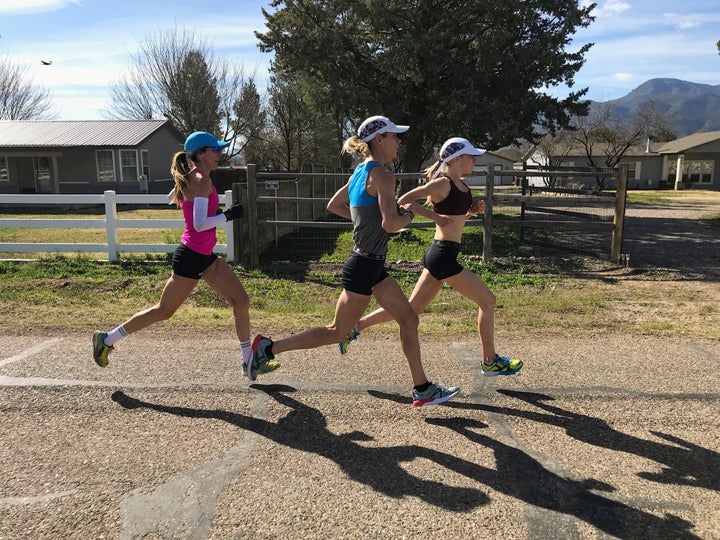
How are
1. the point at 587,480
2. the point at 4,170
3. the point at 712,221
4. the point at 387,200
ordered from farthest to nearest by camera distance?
the point at 4,170 < the point at 712,221 < the point at 387,200 < the point at 587,480

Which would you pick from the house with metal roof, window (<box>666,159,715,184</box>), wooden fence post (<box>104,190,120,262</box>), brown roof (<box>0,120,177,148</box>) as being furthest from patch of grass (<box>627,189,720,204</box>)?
wooden fence post (<box>104,190,120,262</box>)

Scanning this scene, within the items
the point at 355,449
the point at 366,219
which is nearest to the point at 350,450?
the point at 355,449

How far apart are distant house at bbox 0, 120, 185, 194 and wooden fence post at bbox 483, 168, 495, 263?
23.6 metres

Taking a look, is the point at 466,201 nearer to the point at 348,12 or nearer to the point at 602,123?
the point at 348,12

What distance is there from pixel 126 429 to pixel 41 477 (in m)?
0.65

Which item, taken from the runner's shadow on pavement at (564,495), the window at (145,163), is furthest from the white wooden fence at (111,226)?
the window at (145,163)

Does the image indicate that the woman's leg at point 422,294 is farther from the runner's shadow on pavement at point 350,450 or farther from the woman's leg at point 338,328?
the runner's shadow on pavement at point 350,450

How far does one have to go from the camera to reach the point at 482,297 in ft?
14.5

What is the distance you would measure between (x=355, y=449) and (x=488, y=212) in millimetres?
6815

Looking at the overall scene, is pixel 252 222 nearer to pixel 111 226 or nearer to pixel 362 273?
pixel 111 226

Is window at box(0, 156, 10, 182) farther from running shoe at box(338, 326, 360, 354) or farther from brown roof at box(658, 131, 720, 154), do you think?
brown roof at box(658, 131, 720, 154)

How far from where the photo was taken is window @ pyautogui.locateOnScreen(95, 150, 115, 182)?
2957 centimetres

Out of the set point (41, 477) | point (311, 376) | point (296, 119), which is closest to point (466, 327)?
point (311, 376)

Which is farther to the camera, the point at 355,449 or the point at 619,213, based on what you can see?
the point at 619,213
